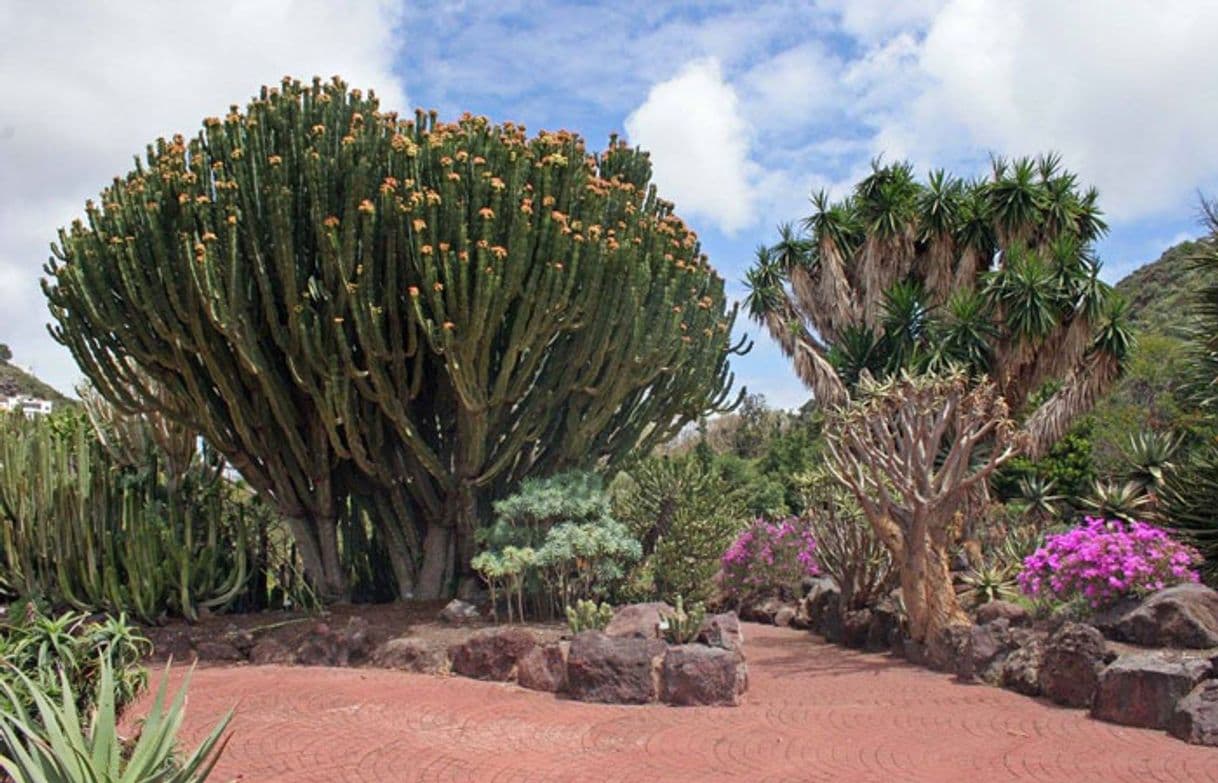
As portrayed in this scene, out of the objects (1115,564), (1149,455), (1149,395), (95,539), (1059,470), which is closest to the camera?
(1115,564)

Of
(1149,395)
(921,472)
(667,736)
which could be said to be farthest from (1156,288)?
(667,736)

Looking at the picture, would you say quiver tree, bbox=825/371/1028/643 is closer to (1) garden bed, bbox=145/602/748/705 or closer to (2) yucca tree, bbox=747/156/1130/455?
(1) garden bed, bbox=145/602/748/705

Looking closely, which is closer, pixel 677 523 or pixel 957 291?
pixel 677 523

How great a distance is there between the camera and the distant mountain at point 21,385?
41.0 metres

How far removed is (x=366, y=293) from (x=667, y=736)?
5.46 m

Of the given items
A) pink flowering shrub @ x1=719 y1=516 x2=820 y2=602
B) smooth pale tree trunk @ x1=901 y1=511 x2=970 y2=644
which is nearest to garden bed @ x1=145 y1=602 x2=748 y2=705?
smooth pale tree trunk @ x1=901 y1=511 x2=970 y2=644

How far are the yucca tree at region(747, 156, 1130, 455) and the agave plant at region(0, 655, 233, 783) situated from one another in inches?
514

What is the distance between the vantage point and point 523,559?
1056 centimetres

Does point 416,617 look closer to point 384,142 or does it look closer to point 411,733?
point 411,733

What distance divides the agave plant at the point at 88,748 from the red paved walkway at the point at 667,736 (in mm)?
1787

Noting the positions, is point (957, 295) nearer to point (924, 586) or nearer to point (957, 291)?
point (957, 291)

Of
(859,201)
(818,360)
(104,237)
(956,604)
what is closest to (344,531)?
(104,237)

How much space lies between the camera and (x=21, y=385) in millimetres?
42375

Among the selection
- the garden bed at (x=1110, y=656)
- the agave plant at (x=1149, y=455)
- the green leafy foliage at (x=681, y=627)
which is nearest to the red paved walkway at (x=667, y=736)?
the garden bed at (x=1110, y=656)
